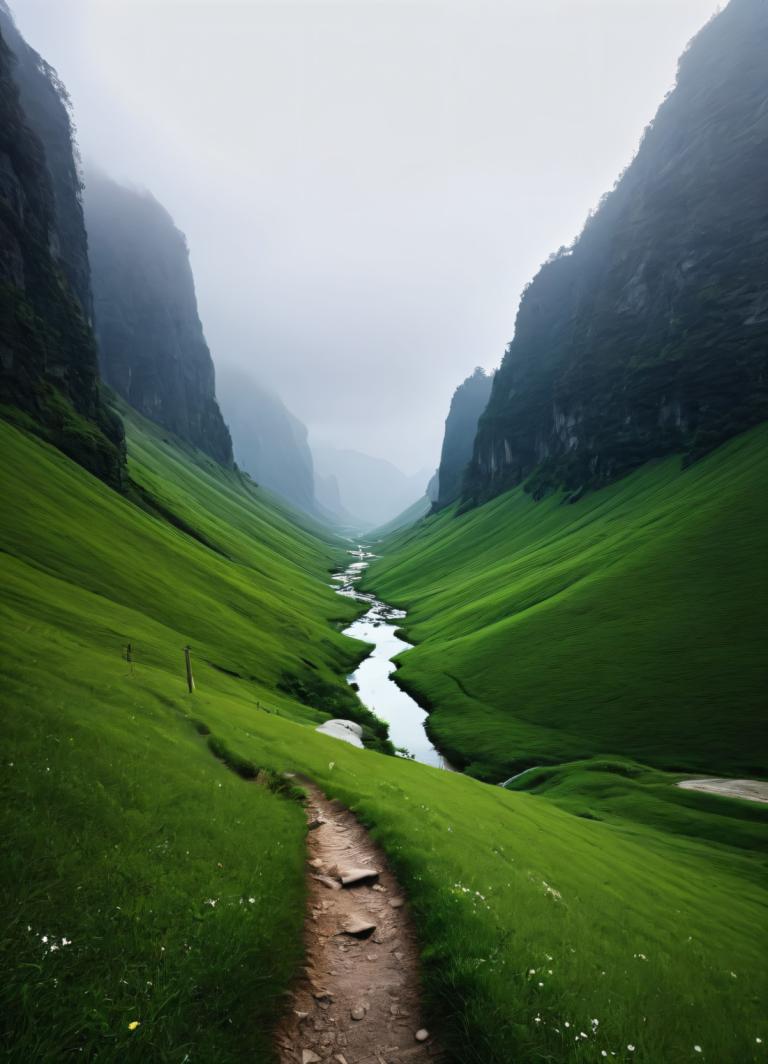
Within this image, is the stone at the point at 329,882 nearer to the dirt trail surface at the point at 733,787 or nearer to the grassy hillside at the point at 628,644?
the grassy hillside at the point at 628,644

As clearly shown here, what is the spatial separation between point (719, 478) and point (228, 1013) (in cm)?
12567

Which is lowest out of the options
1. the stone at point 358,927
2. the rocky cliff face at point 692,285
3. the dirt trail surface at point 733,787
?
the dirt trail surface at point 733,787

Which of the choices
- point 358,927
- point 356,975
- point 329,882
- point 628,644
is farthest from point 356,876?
point 628,644

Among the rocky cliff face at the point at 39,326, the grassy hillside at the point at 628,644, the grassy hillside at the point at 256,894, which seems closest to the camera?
the grassy hillside at the point at 256,894

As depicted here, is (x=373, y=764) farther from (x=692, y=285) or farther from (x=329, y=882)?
(x=692, y=285)

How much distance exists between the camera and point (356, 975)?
404 inches

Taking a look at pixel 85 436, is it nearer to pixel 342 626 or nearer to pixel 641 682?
pixel 342 626

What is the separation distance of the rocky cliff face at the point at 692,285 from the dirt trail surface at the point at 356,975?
147 m

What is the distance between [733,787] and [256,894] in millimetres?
52100

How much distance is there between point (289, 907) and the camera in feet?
39.5

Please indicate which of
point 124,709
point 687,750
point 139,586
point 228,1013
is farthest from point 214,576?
point 228,1013

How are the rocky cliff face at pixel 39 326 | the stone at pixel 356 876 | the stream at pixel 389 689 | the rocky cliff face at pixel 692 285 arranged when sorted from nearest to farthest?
the stone at pixel 356 876, the stream at pixel 389 689, the rocky cliff face at pixel 39 326, the rocky cliff face at pixel 692 285

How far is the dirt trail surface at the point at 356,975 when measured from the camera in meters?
8.41

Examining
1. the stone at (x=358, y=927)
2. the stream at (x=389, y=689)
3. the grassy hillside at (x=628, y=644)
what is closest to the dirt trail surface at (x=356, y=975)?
the stone at (x=358, y=927)
